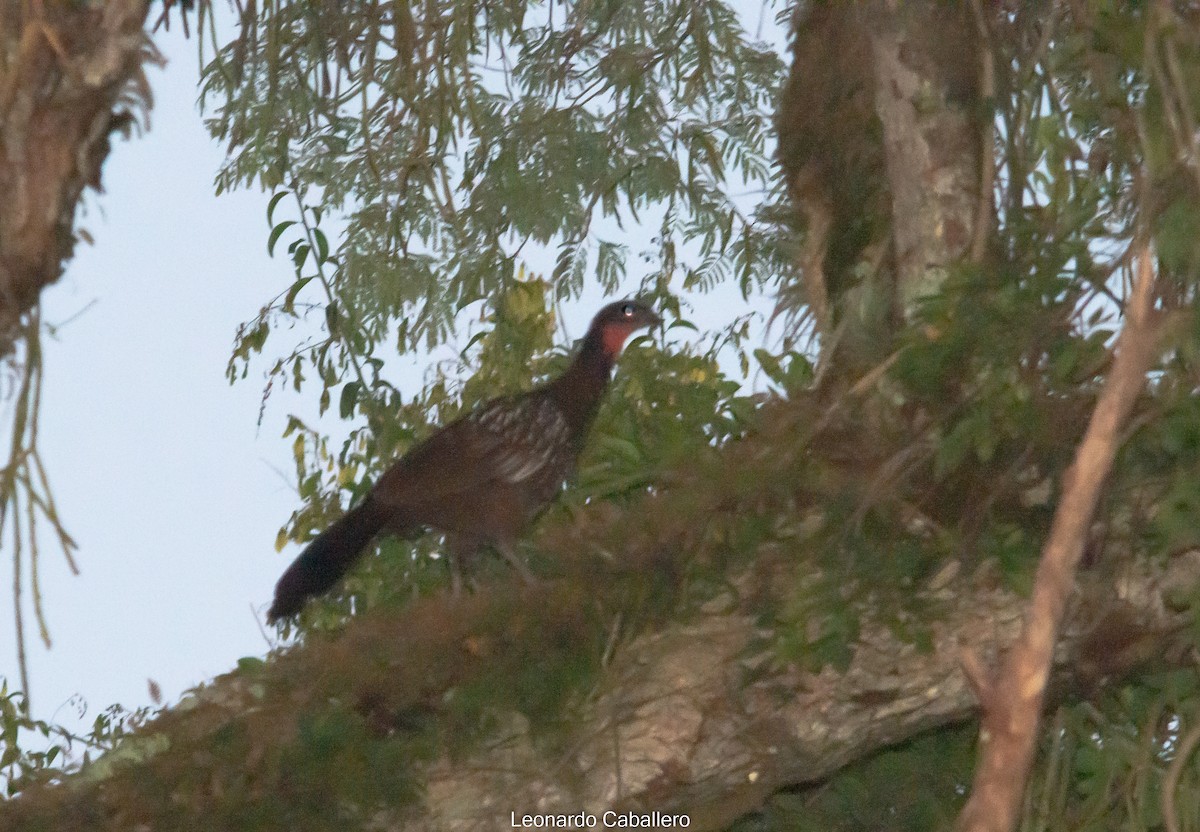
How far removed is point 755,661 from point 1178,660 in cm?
94

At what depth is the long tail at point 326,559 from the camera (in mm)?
4277

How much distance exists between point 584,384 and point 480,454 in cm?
49

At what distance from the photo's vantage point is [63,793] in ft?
11.3

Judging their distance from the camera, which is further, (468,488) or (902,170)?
(468,488)

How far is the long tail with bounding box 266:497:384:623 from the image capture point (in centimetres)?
428

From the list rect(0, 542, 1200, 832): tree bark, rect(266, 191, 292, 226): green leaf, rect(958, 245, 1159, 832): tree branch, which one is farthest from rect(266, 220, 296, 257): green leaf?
rect(958, 245, 1159, 832): tree branch

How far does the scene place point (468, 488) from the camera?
450 centimetres

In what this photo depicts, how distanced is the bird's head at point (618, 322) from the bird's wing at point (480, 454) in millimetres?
437

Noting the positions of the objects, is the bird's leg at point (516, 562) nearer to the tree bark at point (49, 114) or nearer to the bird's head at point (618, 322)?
the bird's head at point (618, 322)

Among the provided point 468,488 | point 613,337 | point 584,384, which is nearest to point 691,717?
point 468,488

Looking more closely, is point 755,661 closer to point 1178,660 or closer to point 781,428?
point 781,428

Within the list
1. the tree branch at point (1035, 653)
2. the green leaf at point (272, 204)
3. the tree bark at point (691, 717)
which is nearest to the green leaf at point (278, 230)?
the green leaf at point (272, 204)

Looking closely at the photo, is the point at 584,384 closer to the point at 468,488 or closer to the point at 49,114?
the point at 468,488

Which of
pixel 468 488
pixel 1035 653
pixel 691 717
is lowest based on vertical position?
pixel 1035 653
